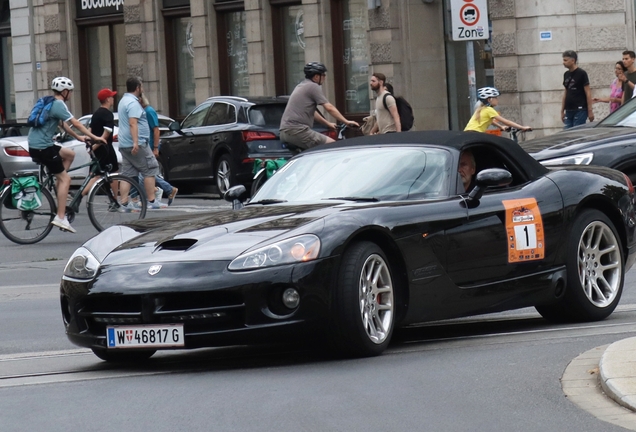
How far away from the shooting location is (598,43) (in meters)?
25.7

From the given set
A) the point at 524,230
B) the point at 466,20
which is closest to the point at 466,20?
the point at 466,20

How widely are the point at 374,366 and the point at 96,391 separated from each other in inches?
57.1

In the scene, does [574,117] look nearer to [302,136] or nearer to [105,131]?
[302,136]

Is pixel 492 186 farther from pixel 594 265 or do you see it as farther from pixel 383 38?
pixel 383 38

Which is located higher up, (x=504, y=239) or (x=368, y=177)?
(x=368, y=177)

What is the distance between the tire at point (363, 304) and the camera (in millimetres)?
7789

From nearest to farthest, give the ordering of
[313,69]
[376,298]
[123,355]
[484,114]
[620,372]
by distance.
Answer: [620,372] → [376,298] → [123,355] → [313,69] → [484,114]

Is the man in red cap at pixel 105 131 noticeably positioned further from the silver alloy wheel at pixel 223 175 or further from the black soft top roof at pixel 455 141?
the black soft top roof at pixel 455 141

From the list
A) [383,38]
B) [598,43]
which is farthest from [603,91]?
[383,38]

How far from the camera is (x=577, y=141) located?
14695 mm

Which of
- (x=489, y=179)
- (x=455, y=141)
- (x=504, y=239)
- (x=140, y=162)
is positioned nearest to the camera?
(x=489, y=179)

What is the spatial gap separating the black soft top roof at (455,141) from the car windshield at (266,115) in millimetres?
13203

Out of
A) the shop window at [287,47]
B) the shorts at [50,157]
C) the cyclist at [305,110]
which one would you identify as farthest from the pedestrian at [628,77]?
the shop window at [287,47]

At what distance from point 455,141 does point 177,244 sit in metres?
2.05
